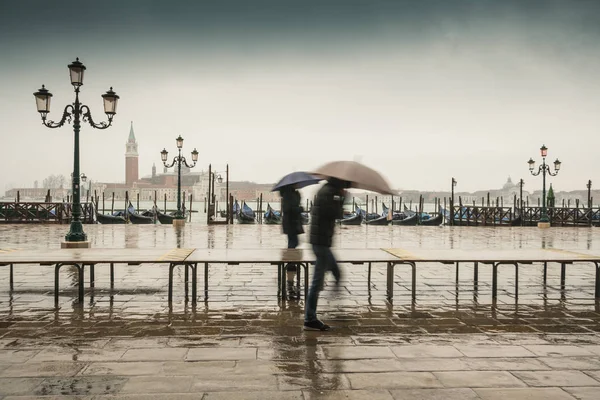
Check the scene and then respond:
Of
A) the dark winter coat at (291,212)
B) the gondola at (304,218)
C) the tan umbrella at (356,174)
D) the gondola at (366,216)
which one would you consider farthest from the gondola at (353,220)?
the tan umbrella at (356,174)

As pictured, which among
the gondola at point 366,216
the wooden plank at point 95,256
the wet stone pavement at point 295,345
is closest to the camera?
the wet stone pavement at point 295,345

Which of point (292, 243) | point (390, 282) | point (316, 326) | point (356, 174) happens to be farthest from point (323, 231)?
point (292, 243)

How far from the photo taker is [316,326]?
448 cm

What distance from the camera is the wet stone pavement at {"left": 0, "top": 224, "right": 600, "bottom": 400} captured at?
124 inches

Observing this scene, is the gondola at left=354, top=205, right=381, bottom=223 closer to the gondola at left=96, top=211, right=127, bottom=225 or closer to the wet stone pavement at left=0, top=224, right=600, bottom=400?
the gondola at left=96, top=211, right=127, bottom=225

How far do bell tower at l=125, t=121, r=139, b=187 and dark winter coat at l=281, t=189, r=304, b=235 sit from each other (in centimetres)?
12578

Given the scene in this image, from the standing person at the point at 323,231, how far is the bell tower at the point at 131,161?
420 ft

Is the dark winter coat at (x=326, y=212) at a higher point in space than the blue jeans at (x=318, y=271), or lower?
higher

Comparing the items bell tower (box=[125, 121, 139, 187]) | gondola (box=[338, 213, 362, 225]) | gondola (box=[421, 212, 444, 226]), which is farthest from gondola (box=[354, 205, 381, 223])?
bell tower (box=[125, 121, 139, 187])

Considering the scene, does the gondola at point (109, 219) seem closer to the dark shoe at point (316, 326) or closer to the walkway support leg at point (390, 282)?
the walkway support leg at point (390, 282)

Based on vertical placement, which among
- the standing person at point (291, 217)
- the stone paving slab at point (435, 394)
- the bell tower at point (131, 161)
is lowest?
the stone paving slab at point (435, 394)

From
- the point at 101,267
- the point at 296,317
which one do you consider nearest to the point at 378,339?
the point at 296,317

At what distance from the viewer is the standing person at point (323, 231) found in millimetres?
4430

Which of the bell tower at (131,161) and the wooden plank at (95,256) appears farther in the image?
the bell tower at (131,161)
